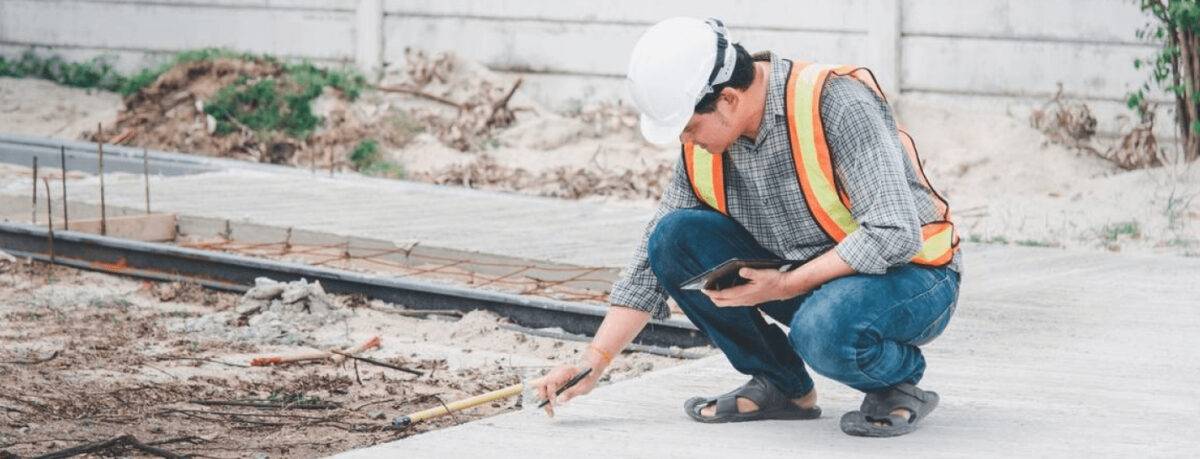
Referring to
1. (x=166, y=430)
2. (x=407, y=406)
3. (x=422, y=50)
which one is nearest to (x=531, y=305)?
(x=407, y=406)

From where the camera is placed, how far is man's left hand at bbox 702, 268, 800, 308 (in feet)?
14.2

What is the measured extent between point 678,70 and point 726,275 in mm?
526

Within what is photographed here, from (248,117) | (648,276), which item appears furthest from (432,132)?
(648,276)

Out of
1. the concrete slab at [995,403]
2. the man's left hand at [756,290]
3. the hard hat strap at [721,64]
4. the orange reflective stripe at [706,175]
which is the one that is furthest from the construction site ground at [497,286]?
the hard hat strap at [721,64]

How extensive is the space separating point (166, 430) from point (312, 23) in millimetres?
9580

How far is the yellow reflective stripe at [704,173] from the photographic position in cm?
464

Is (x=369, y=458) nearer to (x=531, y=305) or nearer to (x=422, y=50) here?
(x=531, y=305)

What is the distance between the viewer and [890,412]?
4598mm

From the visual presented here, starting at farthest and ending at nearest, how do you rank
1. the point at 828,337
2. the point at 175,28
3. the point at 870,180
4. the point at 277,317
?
the point at 175,28 → the point at 277,317 → the point at 828,337 → the point at 870,180

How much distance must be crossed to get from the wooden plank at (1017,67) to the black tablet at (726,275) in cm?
776

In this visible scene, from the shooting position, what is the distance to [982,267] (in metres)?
8.07

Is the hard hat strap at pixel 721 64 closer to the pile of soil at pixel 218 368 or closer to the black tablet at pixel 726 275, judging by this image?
the black tablet at pixel 726 275

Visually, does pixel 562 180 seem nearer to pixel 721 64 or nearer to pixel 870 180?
pixel 721 64

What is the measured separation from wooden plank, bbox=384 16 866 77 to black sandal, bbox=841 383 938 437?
8.05 meters
